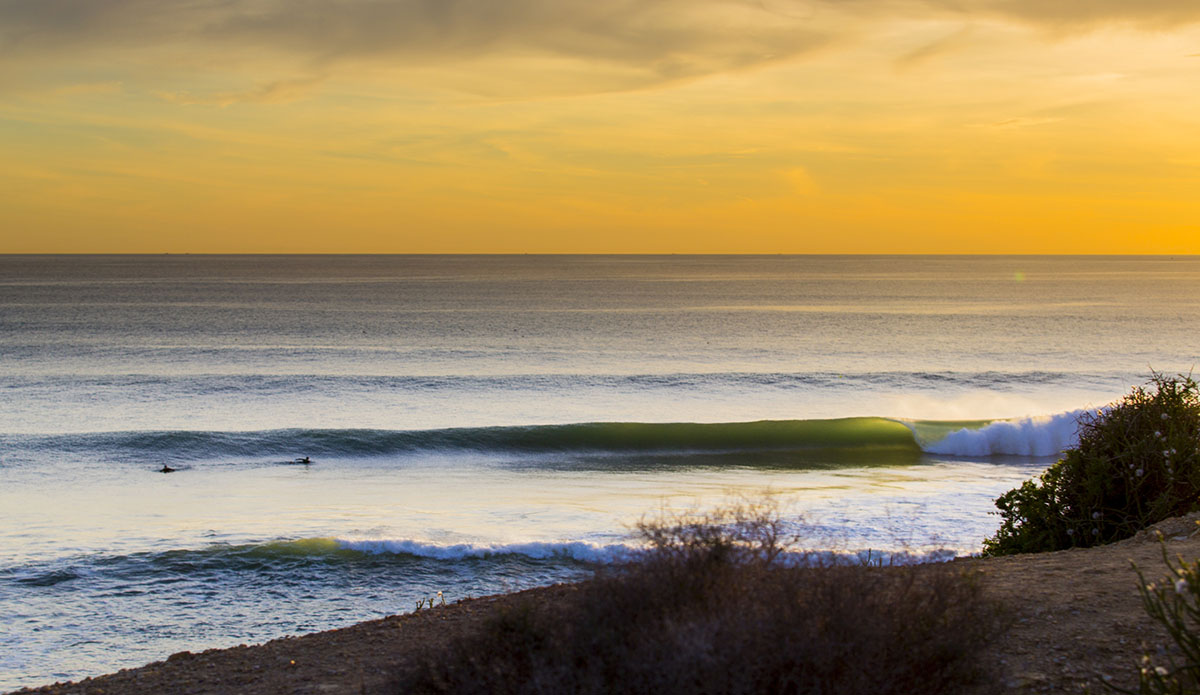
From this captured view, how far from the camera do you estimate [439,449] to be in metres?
22.4

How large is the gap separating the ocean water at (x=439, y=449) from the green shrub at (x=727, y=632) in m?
0.81

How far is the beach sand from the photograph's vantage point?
195 inches

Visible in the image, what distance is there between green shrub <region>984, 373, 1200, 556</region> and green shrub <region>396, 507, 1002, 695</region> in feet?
14.1

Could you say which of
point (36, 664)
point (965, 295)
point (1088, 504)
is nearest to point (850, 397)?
point (1088, 504)

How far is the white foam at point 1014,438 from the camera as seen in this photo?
22500mm

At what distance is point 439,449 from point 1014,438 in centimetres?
1413

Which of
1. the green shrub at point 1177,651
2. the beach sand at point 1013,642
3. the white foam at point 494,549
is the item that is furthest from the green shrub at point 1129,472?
the white foam at point 494,549

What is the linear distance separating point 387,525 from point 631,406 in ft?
50.8

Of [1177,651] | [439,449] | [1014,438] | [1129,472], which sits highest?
[1129,472]

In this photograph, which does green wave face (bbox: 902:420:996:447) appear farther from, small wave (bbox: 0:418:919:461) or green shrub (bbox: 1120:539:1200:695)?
green shrub (bbox: 1120:539:1200:695)

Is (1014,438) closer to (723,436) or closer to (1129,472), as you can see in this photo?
(723,436)

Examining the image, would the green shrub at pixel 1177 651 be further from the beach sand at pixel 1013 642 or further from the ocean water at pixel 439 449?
the ocean water at pixel 439 449

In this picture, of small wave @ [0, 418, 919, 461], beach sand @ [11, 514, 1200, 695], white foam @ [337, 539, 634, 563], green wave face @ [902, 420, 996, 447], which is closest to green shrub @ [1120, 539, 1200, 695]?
beach sand @ [11, 514, 1200, 695]

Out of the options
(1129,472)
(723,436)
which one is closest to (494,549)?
(1129,472)
